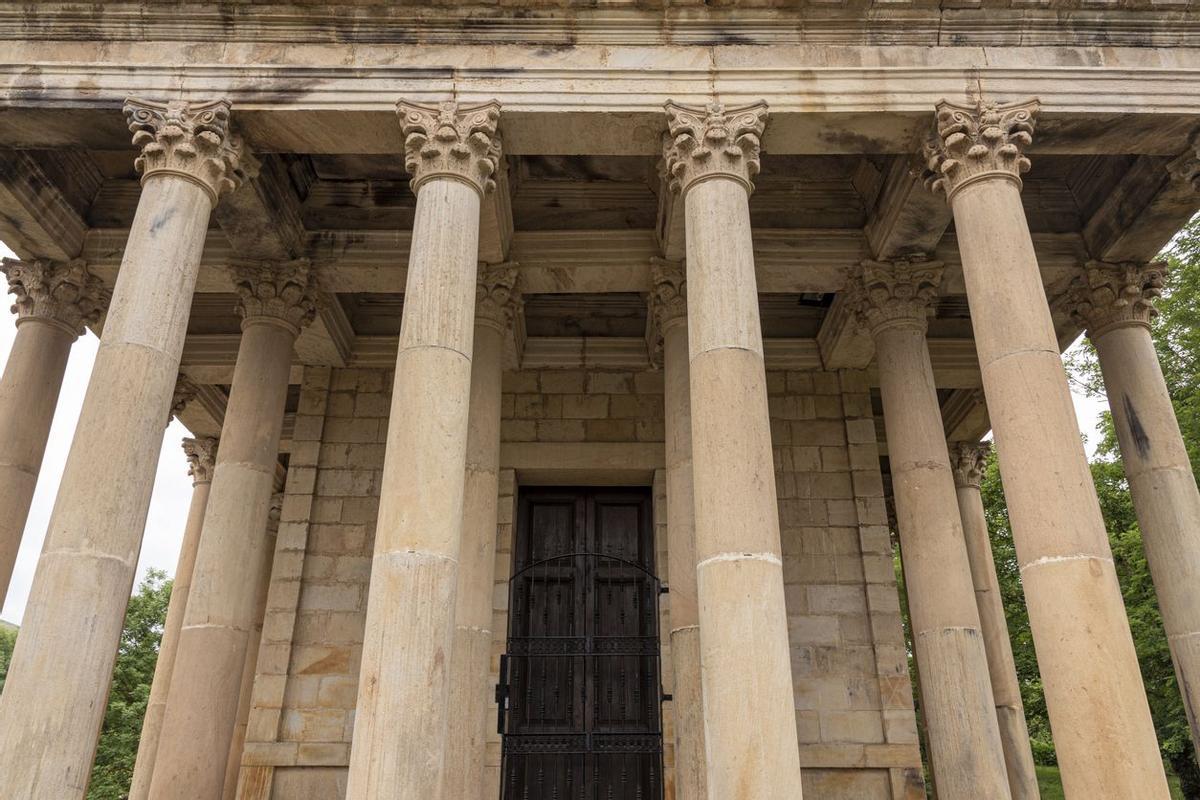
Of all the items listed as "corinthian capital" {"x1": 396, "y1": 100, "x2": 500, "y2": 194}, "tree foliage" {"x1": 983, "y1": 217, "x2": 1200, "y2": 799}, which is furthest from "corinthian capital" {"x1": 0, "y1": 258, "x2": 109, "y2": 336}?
"tree foliage" {"x1": 983, "y1": 217, "x2": 1200, "y2": 799}

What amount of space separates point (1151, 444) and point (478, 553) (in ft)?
35.2

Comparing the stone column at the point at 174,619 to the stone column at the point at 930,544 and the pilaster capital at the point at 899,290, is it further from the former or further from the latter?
the pilaster capital at the point at 899,290

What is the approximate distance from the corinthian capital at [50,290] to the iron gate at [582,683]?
29.6 feet

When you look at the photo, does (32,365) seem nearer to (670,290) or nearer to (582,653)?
(582,653)

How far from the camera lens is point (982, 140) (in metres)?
11.1

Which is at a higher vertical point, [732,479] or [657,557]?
[657,557]

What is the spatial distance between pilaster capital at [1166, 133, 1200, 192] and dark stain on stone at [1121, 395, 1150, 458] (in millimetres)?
3504

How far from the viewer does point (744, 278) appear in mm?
10266

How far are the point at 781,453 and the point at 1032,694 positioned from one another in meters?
21.7

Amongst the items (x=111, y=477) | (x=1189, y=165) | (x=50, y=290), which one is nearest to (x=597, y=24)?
(x=111, y=477)

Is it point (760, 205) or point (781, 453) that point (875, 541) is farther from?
point (760, 205)

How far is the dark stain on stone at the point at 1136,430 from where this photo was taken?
13453mm

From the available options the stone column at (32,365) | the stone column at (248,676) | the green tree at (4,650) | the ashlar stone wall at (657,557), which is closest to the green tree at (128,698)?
the green tree at (4,650)

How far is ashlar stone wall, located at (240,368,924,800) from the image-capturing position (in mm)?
14180
